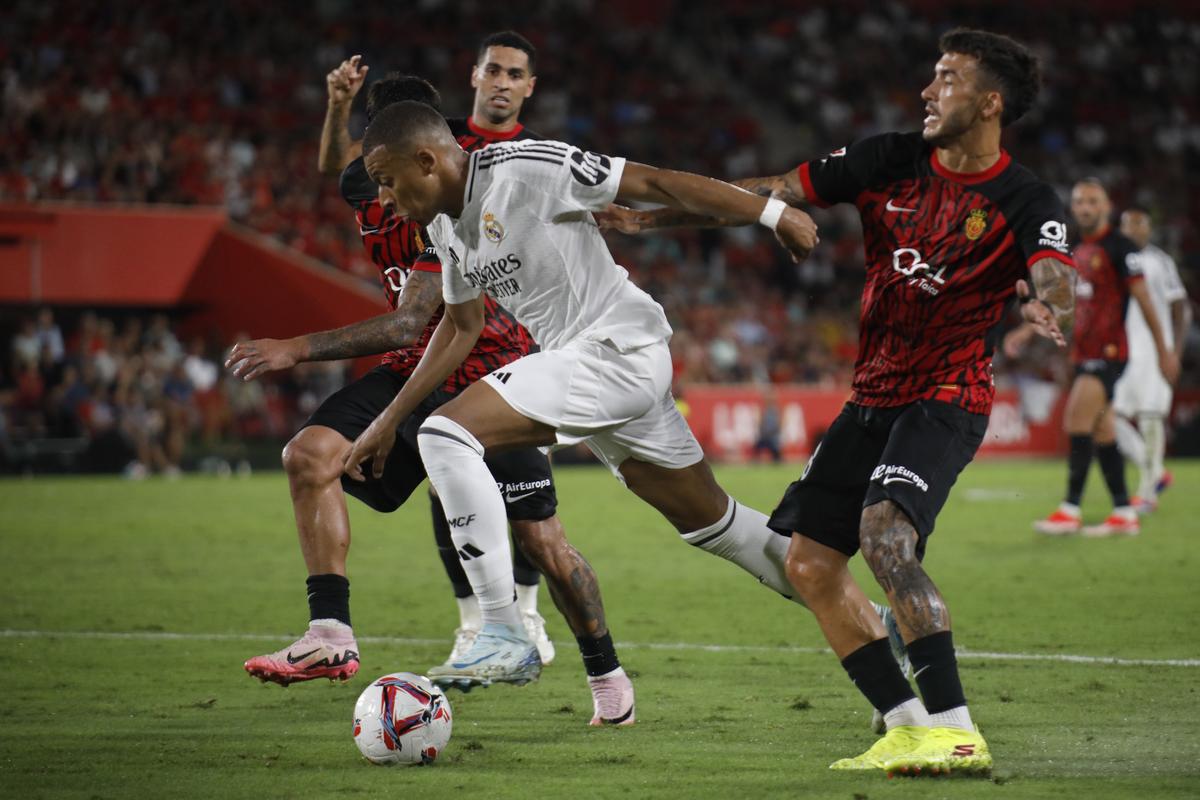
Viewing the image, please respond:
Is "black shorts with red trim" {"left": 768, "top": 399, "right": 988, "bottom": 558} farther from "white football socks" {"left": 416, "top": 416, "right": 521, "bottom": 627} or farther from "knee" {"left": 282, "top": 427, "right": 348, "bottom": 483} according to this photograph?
"knee" {"left": 282, "top": 427, "right": 348, "bottom": 483}

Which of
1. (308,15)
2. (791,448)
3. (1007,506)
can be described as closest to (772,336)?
(791,448)

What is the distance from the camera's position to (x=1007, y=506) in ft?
52.0

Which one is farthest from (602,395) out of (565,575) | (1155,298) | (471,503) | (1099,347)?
(1155,298)

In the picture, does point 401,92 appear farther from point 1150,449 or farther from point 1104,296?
point 1150,449

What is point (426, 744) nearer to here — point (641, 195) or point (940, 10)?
point (641, 195)

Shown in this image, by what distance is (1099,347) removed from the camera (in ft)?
41.2

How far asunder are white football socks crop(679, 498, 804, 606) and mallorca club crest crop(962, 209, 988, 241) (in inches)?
51.7

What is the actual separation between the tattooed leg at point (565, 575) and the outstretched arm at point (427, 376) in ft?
2.47

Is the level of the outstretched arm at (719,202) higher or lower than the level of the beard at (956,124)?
lower

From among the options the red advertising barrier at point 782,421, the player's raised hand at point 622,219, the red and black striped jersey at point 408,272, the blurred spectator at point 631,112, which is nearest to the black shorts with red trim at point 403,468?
the red and black striped jersey at point 408,272

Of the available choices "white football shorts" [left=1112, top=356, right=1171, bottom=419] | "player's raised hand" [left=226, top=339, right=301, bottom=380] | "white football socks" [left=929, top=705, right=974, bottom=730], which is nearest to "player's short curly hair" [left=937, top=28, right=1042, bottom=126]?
"white football socks" [left=929, top=705, right=974, bottom=730]

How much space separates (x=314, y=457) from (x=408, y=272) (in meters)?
1.02

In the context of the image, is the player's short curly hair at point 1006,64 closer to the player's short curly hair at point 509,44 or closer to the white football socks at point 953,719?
the white football socks at point 953,719

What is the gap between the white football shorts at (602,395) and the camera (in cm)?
512
